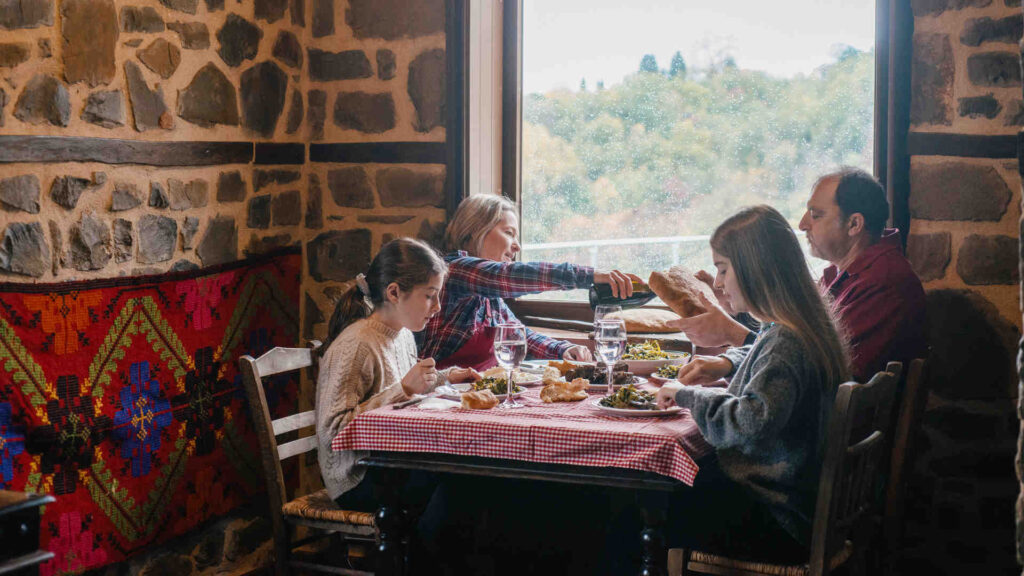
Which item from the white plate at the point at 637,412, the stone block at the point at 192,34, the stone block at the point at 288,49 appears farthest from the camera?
the stone block at the point at 288,49

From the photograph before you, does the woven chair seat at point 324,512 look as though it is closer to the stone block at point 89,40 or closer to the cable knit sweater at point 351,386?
the cable knit sweater at point 351,386

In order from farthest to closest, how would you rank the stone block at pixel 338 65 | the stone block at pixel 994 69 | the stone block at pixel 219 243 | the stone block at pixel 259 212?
the stone block at pixel 338 65
the stone block at pixel 259 212
the stone block at pixel 219 243
the stone block at pixel 994 69

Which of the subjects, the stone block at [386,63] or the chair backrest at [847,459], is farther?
the stone block at [386,63]

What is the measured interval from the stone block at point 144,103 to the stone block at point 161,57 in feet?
0.18

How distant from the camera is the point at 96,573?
9.62ft

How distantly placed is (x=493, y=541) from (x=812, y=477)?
3.14 ft

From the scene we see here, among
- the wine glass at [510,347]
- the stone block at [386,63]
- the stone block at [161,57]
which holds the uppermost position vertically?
the stone block at [386,63]

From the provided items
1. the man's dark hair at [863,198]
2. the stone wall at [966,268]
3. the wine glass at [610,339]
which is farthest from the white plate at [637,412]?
the stone wall at [966,268]

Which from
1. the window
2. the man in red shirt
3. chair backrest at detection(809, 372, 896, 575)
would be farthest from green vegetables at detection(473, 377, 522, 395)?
the window

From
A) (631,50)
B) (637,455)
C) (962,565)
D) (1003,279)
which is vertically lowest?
(962,565)

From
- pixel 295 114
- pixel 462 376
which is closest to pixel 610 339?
pixel 462 376

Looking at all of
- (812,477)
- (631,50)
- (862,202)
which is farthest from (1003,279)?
(631,50)

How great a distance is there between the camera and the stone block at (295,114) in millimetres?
3924

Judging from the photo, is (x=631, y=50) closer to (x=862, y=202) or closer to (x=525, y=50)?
(x=525, y=50)
